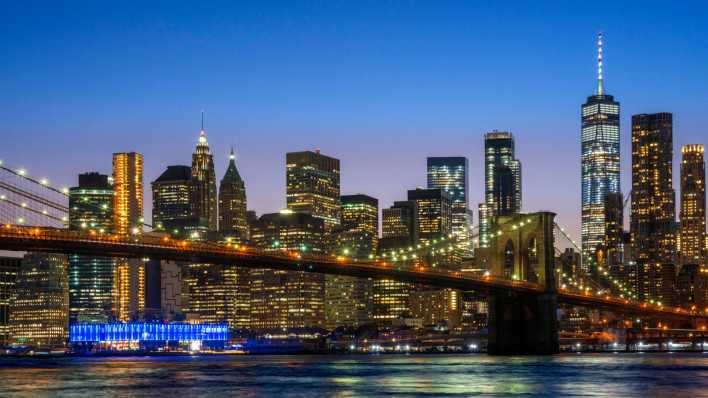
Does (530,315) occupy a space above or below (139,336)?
above

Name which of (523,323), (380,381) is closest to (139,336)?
(523,323)

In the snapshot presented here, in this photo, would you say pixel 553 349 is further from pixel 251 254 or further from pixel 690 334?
pixel 690 334

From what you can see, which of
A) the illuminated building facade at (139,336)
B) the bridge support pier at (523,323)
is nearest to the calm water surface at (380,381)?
the bridge support pier at (523,323)

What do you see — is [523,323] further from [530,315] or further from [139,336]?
[139,336]

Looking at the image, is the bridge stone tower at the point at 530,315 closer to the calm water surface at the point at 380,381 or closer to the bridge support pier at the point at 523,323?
the bridge support pier at the point at 523,323

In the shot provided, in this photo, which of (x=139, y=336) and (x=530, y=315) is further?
(x=139, y=336)

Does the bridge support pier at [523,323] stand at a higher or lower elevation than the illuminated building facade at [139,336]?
higher

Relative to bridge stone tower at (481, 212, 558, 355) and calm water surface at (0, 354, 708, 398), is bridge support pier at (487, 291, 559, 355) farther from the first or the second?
calm water surface at (0, 354, 708, 398)

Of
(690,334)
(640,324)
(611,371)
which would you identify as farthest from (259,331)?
(611,371)
